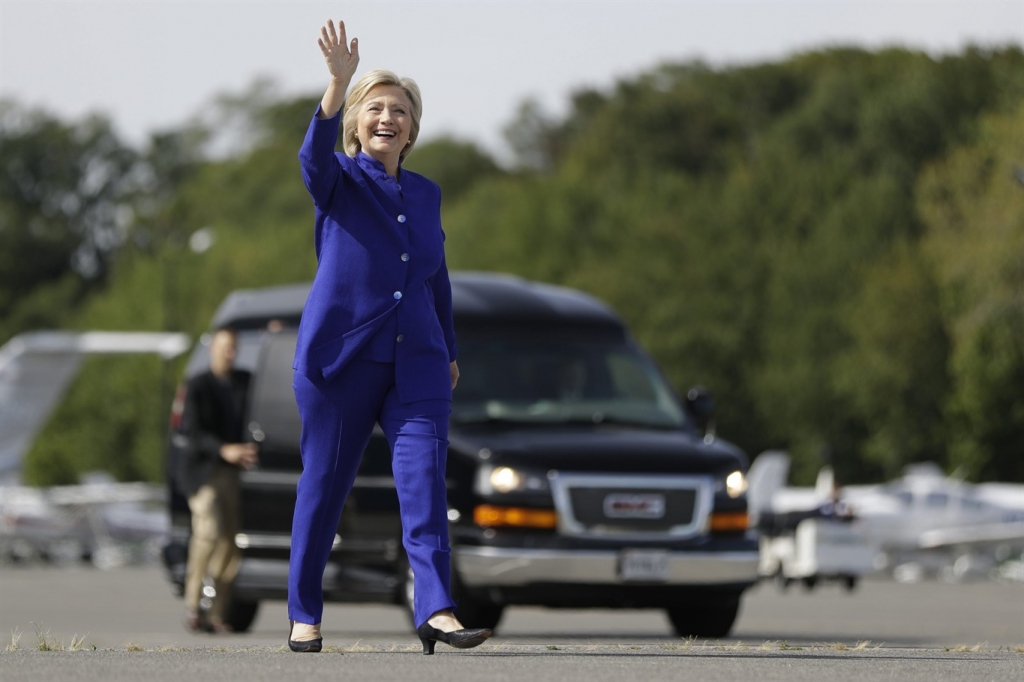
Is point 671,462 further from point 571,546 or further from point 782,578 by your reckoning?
point 782,578

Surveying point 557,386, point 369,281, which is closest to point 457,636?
point 369,281

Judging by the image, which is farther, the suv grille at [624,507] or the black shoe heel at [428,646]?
the suv grille at [624,507]

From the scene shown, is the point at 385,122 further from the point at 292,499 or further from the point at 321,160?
the point at 292,499

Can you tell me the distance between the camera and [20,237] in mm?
96875

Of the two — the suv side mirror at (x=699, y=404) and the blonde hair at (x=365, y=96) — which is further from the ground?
the blonde hair at (x=365, y=96)

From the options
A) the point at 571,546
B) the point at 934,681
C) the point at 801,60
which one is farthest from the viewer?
the point at 801,60

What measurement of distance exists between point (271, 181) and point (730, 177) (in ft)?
107

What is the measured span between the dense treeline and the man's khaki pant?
32.1 meters

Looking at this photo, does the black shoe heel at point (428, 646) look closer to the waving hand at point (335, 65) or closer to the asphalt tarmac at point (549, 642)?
the asphalt tarmac at point (549, 642)

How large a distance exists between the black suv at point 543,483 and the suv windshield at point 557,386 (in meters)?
0.01

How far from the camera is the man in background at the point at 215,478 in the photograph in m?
14.3

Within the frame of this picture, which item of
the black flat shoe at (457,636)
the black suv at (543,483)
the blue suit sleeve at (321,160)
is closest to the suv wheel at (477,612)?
the black suv at (543,483)

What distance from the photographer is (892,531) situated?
42.1m

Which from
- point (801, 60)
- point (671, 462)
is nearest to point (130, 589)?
point (671, 462)
